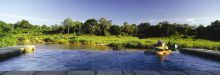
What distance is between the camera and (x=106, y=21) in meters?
109

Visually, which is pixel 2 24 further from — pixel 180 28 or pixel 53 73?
pixel 180 28

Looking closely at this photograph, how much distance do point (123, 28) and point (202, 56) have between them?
77.3 meters

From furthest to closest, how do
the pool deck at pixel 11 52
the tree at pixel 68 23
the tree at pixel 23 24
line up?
the tree at pixel 23 24 → the tree at pixel 68 23 → the pool deck at pixel 11 52

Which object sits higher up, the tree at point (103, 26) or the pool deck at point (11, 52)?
the tree at point (103, 26)

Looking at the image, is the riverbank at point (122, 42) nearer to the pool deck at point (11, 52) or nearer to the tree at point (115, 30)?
the pool deck at point (11, 52)

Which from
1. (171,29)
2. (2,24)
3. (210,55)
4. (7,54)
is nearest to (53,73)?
(7,54)

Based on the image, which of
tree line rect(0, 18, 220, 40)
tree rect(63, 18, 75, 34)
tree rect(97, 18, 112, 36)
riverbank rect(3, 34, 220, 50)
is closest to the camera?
riverbank rect(3, 34, 220, 50)

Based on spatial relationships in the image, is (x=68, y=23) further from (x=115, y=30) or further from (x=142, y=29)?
(x=142, y=29)

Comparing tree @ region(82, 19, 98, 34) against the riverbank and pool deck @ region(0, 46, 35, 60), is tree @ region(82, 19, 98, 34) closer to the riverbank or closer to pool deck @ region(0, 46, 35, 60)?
the riverbank

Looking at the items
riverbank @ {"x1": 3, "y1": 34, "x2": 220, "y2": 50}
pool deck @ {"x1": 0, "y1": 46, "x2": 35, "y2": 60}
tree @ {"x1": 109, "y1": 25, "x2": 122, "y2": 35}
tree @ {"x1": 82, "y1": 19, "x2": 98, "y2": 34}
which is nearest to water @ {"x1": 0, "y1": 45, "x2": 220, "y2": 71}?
pool deck @ {"x1": 0, "y1": 46, "x2": 35, "y2": 60}

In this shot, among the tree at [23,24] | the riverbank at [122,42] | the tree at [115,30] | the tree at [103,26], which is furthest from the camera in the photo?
the tree at [23,24]

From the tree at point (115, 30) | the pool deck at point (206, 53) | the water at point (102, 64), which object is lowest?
the water at point (102, 64)

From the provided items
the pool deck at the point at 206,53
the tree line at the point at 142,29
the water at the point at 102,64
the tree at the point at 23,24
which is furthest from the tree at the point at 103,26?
the water at the point at 102,64

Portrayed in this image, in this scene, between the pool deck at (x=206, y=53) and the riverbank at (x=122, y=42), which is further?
the riverbank at (x=122, y=42)
